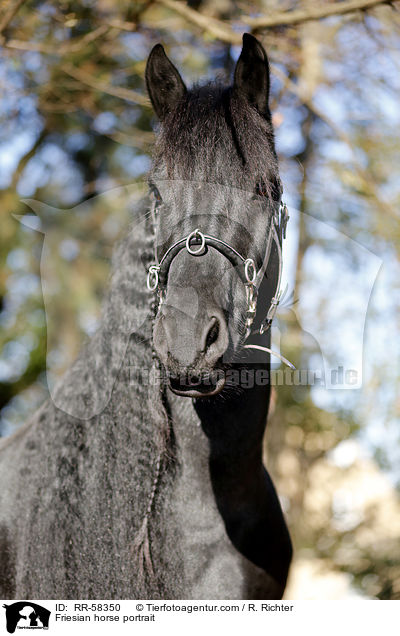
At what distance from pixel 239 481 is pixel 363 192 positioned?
12.9ft

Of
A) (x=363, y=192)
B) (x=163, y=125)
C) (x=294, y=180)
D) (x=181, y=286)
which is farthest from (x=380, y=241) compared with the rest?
(x=181, y=286)

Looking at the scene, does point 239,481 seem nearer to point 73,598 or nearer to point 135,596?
point 135,596

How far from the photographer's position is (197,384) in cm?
172

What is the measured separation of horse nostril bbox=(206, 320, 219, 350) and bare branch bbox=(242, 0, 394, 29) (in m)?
2.68

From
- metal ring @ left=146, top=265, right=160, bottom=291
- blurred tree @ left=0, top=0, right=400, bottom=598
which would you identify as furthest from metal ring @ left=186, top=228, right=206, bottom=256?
blurred tree @ left=0, top=0, right=400, bottom=598

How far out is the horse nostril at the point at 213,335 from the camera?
1686 millimetres

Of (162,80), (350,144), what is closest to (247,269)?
(162,80)

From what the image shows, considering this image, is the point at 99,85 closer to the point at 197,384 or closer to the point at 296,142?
the point at 296,142

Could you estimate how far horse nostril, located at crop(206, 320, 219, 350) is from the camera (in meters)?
1.69

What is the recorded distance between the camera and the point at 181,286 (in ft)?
5.77

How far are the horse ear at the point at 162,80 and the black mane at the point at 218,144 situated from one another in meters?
0.13

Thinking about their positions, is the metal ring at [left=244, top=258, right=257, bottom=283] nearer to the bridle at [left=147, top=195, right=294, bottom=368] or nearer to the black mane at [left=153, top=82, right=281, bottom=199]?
the bridle at [left=147, top=195, right=294, bottom=368]

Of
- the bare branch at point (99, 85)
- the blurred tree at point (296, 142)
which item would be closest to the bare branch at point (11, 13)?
the blurred tree at point (296, 142)

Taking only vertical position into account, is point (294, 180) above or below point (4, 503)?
above
